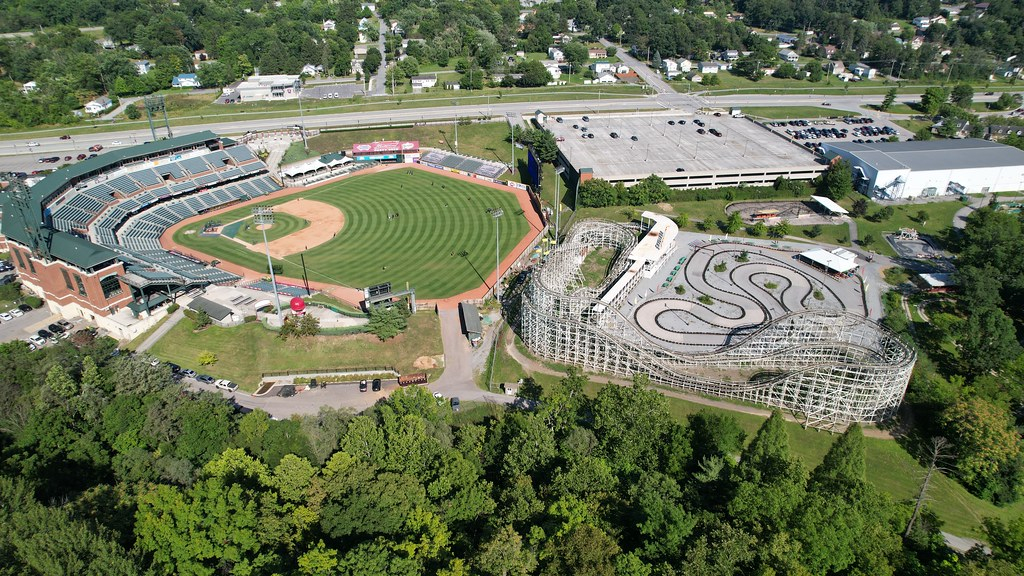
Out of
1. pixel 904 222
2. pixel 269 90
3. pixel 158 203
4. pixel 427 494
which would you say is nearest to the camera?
pixel 427 494

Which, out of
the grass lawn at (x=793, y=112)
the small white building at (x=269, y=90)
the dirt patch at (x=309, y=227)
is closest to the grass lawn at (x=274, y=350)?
the dirt patch at (x=309, y=227)

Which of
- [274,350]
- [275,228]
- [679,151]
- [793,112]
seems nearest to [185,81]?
[275,228]

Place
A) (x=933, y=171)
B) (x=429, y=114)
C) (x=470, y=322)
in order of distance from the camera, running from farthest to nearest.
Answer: (x=429, y=114)
(x=933, y=171)
(x=470, y=322)

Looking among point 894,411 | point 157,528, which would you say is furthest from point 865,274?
point 157,528

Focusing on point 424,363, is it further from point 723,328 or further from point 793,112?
point 793,112

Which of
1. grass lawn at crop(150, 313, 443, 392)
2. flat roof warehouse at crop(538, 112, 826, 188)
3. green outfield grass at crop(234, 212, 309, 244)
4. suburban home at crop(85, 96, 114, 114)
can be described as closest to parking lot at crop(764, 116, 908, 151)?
flat roof warehouse at crop(538, 112, 826, 188)

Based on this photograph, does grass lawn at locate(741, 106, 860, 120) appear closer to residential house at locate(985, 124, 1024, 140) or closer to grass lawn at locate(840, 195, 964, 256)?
residential house at locate(985, 124, 1024, 140)

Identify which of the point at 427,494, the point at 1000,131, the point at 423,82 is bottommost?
the point at 427,494
